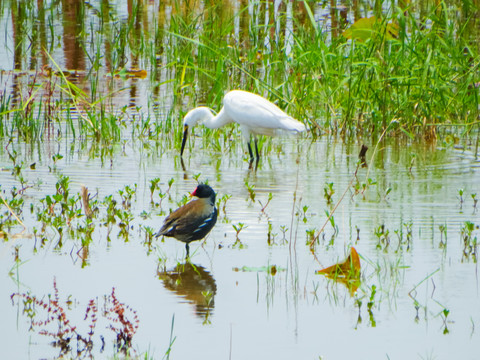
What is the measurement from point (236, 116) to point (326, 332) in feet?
14.3

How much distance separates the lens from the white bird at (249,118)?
26.8 feet

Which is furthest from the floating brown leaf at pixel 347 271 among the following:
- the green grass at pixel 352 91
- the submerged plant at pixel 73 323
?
the green grass at pixel 352 91

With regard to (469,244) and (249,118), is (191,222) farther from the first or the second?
(249,118)

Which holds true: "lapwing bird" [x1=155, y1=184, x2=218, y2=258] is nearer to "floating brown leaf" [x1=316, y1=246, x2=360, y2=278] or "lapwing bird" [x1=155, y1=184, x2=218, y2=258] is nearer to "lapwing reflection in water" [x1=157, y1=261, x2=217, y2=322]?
"lapwing reflection in water" [x1=157, y1=261, x2=217, y2=322]

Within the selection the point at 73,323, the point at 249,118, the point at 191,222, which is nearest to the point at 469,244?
the point at 191,222

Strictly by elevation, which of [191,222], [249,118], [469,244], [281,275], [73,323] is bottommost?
[73,323]

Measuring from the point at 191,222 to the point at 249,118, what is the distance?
318 cm

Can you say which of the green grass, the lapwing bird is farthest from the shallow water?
the green grass

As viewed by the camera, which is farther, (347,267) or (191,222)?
(191,222)

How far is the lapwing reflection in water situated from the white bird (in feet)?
10.1

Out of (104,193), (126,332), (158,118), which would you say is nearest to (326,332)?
(126,332)

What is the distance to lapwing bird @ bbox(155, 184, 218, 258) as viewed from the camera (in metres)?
5.12

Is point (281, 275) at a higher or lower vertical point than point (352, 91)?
lower

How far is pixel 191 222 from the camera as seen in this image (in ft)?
16.9
